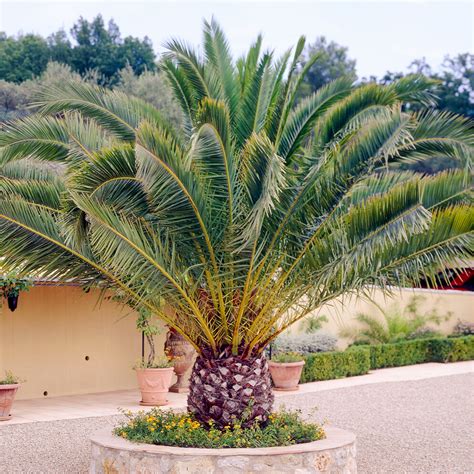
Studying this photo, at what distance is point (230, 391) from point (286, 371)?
7.68m

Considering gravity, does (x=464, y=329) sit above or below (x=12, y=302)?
below

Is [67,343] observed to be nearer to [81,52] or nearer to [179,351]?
[179,351]

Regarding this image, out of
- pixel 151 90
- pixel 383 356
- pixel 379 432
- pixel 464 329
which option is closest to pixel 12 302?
pixel 379 432

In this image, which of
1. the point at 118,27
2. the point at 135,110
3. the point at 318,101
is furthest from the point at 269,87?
the point at 118,27

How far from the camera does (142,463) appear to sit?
29.4 ft

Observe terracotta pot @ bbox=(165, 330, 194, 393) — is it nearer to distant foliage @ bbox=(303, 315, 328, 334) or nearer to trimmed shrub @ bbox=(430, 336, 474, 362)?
distant foliage @ bbox=(303, 315, 328, 334)

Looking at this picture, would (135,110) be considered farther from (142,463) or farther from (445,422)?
(445,422)

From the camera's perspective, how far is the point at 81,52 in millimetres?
51188

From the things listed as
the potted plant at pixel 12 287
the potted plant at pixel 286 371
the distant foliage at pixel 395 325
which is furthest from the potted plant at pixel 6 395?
the distant foliage at pixel 395 325

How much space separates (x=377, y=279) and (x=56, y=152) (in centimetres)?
441

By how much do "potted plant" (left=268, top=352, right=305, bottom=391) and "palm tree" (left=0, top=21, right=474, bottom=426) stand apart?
22.6ft

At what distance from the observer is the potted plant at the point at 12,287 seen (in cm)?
1372

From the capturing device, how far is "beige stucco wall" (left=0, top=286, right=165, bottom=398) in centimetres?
1544

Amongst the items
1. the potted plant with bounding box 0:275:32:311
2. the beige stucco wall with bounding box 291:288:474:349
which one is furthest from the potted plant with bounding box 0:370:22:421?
the beige stucco wall with bounding box 291:288:474:349
